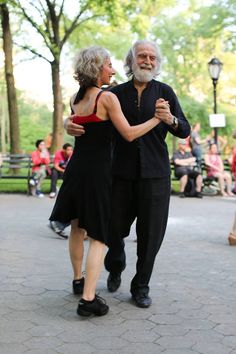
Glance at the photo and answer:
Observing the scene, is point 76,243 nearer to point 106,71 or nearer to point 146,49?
point 106,71

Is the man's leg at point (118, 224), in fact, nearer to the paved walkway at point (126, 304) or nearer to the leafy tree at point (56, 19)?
the paved walkway at point (126, 304)

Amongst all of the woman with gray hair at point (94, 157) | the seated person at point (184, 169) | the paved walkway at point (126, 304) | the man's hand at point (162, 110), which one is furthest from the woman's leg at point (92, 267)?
the seated person at point (184, 169)

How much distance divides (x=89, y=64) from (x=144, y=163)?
88 centimetres

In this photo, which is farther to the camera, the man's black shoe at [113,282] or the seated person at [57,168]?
the seated person at [57,168]

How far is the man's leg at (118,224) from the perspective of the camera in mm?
4555

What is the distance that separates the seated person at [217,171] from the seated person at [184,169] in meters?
0.55

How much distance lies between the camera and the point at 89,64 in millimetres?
4090

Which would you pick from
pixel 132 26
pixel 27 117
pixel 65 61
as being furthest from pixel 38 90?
pixel 132 26

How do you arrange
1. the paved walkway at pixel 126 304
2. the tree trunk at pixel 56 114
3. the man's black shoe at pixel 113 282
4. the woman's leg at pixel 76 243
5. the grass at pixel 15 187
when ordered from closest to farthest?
the paved walkway at pixel 126 304, the woman's leg at pixel 76 243, the man's black shoe at pixel 113 282, the grass at pixel 15 187, the tree trunk at pixel 56 114

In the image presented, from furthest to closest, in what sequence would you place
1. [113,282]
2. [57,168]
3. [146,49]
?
[57,168] < [113,282] < [146,49]

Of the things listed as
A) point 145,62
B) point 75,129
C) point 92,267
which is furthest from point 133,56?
point 92,267

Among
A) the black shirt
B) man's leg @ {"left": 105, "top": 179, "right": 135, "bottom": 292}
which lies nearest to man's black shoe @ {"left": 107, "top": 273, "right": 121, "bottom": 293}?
man's leg @ {"left": 105, "top": 179, "right": 135, "bottom": 292}

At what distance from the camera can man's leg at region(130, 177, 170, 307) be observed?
4.47 meters

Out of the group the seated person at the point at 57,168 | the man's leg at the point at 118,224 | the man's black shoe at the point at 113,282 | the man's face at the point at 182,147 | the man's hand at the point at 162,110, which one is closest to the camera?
the man's hand at the point at 162,110
